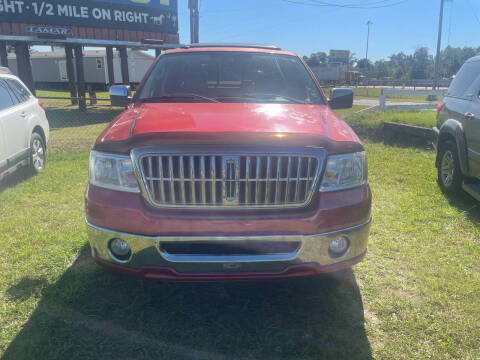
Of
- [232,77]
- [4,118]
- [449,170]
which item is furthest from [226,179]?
[4,118]

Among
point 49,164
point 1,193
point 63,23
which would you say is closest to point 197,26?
point 63,23

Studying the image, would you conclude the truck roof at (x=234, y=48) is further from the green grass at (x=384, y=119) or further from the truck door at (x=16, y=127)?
the green grass at (x=384, y=119)

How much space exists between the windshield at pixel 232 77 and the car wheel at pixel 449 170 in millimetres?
2583

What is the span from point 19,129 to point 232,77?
148 inches

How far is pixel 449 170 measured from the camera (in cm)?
560

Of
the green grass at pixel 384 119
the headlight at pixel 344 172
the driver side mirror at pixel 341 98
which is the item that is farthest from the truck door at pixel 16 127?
the green grass at pixel 384 119

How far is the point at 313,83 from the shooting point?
4.08 metres

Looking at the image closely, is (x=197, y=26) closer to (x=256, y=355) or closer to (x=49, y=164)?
(x=49, y=164)

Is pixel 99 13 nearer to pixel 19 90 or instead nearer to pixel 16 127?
pixel 19 90

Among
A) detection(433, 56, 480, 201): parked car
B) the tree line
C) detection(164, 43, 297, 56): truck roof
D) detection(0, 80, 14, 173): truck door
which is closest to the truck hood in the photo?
detection(164, 43, 297, 56): truck roof

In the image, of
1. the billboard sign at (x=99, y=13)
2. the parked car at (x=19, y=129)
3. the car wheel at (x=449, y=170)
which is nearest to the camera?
the car wheel at (x=449, y=170)

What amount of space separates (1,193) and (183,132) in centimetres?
444

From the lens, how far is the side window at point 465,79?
5.37 m

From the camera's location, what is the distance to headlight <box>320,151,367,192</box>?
262 centimetres
